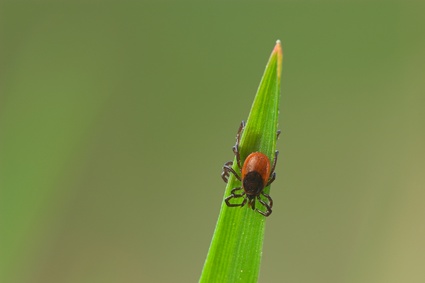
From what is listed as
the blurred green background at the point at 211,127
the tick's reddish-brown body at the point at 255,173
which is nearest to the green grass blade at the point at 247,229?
the tick's reddish-brown body at the point at 255,173

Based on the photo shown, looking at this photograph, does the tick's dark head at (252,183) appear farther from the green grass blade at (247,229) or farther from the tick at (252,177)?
the green grass blade at (247,229)

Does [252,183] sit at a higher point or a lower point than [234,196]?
higher

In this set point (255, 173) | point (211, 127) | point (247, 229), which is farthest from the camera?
point (211, 127)

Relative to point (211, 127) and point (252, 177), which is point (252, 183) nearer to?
point (252, 177)

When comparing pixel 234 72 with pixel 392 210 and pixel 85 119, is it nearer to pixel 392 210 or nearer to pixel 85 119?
pixel 85 119

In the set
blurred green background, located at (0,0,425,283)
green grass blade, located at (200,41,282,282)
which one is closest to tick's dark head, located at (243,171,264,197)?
green grass blade, located at (200,41,282,282)

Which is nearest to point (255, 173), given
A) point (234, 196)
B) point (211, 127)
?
point (234, 196)

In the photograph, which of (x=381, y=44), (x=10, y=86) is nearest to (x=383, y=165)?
(x=381, y=44)

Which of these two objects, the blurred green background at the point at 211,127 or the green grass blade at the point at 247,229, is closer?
the green grass blade at the point at 247,229
